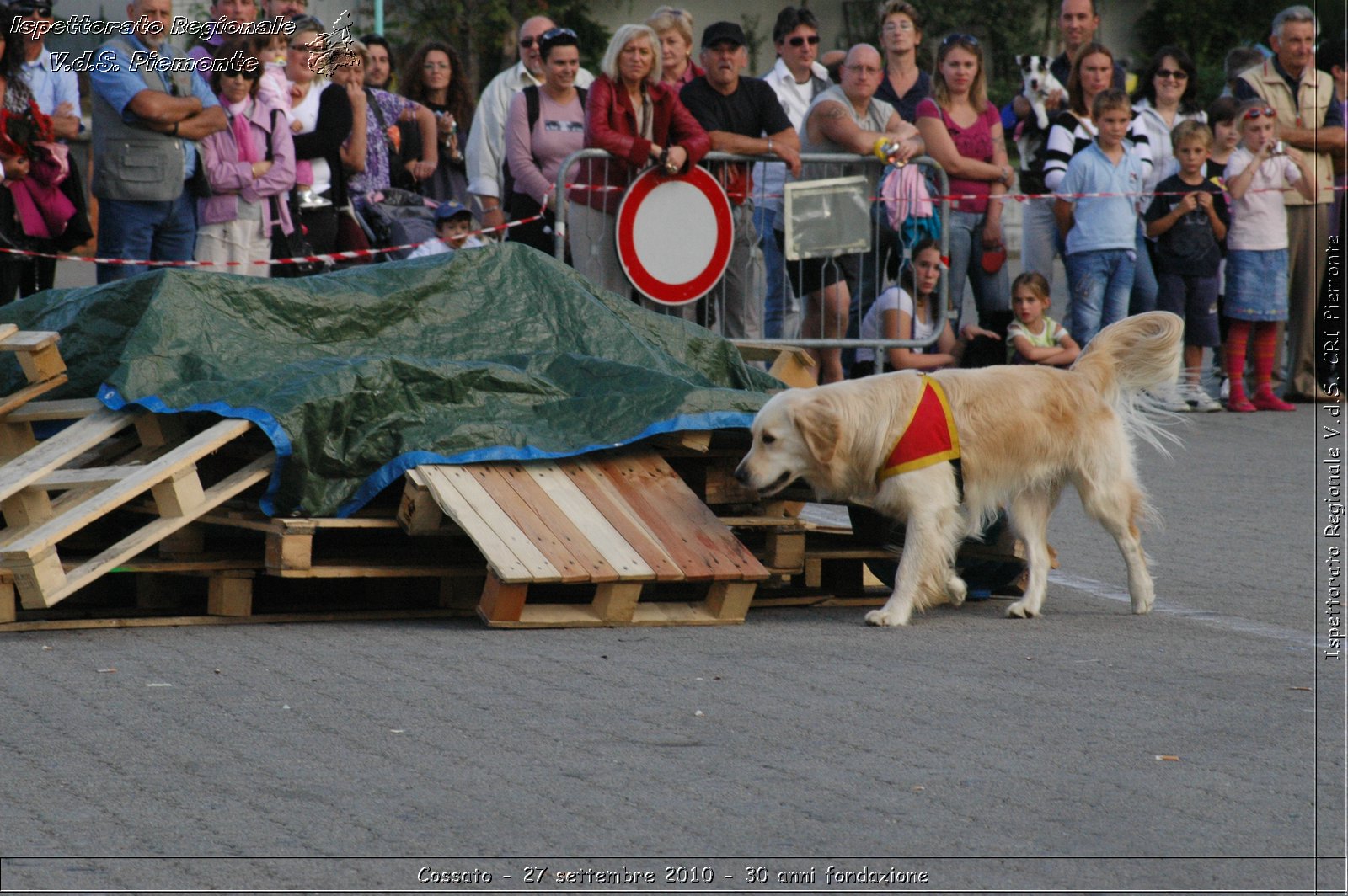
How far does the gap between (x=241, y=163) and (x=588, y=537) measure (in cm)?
513

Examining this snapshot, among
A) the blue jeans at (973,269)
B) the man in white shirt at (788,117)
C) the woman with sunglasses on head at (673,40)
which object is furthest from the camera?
the blue jeans at (973,269)

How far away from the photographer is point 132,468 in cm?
673

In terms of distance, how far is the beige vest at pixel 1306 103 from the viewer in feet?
44.9

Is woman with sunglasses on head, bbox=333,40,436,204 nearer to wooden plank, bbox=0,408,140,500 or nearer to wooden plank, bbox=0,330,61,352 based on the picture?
wooden plank, bbox=0,330,61,352

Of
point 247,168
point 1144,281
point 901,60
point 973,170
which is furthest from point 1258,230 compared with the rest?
point 247,168

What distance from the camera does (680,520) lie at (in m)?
7.02

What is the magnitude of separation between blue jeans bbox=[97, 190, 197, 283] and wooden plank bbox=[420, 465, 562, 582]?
14.7 ft

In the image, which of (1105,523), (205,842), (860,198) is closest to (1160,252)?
(860,198)

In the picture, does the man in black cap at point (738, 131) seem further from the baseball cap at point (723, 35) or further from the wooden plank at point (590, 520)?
the wooden plank at point (590, 520)

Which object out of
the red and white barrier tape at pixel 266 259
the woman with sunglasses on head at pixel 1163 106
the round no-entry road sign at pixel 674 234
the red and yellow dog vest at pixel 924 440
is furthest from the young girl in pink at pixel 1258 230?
the red and yellow dog vest at pixel 924 440

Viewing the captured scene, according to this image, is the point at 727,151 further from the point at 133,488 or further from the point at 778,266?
the point at 133,488

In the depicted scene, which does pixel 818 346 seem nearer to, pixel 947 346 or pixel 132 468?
pixel 947 346

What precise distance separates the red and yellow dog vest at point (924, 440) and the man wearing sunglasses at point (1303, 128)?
7879 mm

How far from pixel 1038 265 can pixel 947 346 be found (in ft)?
4.81
